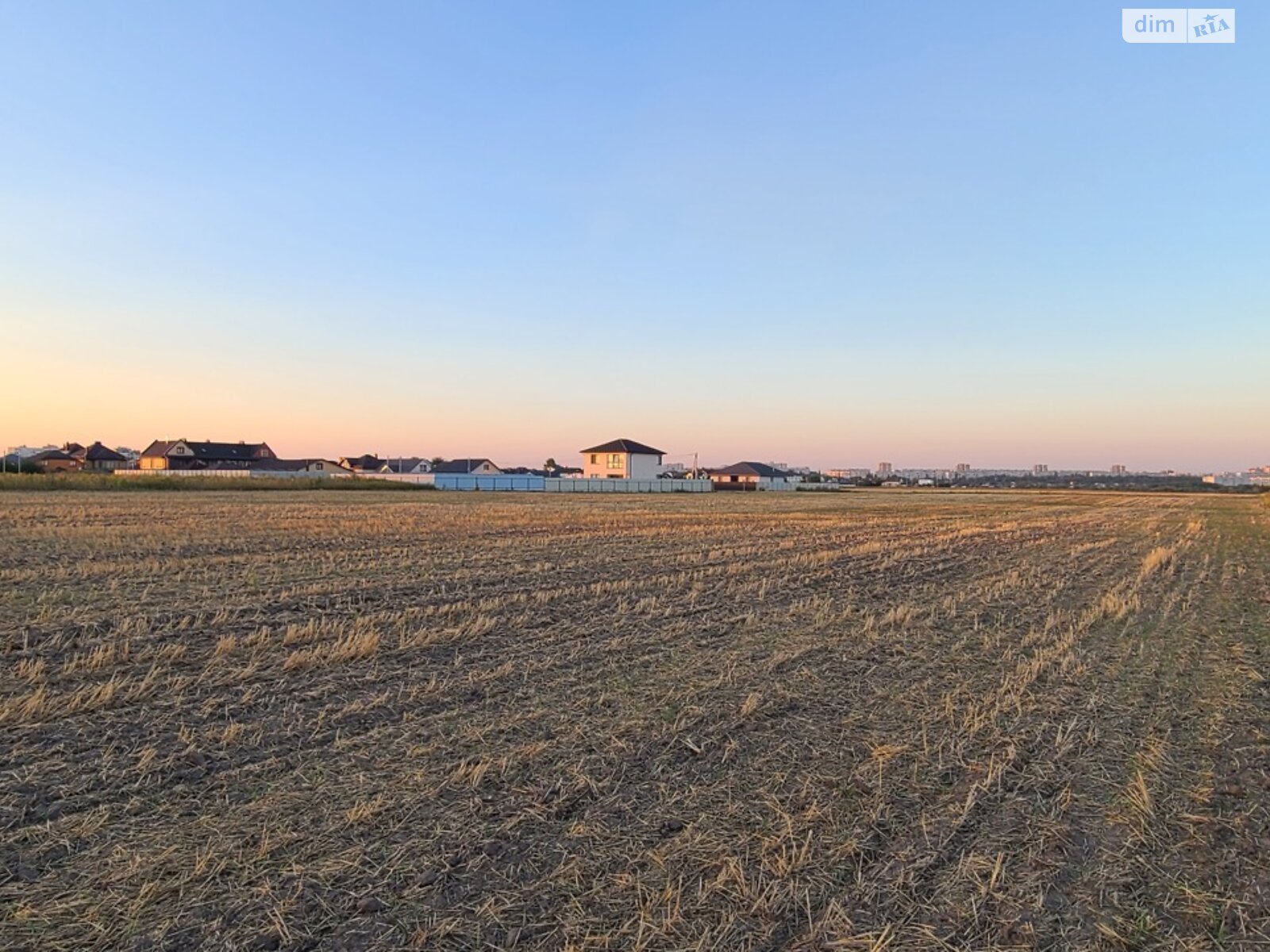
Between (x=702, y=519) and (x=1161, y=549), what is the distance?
14711 millimetres

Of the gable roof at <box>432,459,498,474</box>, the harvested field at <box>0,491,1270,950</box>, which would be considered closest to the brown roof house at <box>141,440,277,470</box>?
the gable roof at <box>432,459,498,474</box>

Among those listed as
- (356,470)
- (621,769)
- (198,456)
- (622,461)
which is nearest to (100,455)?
(198,456)

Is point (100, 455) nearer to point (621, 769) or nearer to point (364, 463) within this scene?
point (364, 463)

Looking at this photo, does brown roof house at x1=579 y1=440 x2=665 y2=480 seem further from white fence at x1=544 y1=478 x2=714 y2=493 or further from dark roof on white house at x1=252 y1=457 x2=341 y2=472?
dark roof on white house at x1=252 y1=457 x2=341 y2=472

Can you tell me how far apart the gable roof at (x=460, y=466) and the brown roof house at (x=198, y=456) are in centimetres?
2251

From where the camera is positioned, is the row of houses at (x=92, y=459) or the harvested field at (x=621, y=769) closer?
the harvested field at (x=621, y=769)

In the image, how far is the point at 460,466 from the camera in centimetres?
10131

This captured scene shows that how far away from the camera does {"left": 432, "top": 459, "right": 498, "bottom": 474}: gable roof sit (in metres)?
98.7

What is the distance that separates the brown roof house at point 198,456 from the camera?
8844 cm

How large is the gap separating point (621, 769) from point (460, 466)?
3925 inches

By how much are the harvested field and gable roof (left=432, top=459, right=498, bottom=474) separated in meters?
88.8

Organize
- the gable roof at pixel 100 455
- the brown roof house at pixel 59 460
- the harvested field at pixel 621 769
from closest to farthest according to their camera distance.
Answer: the harvested field at pixel 621 769 → the brown roof house at pixel 59 460 → the gable roof at pixel 100 455

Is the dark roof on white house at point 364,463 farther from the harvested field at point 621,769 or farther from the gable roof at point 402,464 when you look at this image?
the harvested field at point 621,769

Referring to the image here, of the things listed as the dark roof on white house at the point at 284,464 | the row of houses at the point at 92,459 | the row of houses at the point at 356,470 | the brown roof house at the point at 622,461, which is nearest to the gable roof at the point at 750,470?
the row of houses at the point at 356,470
